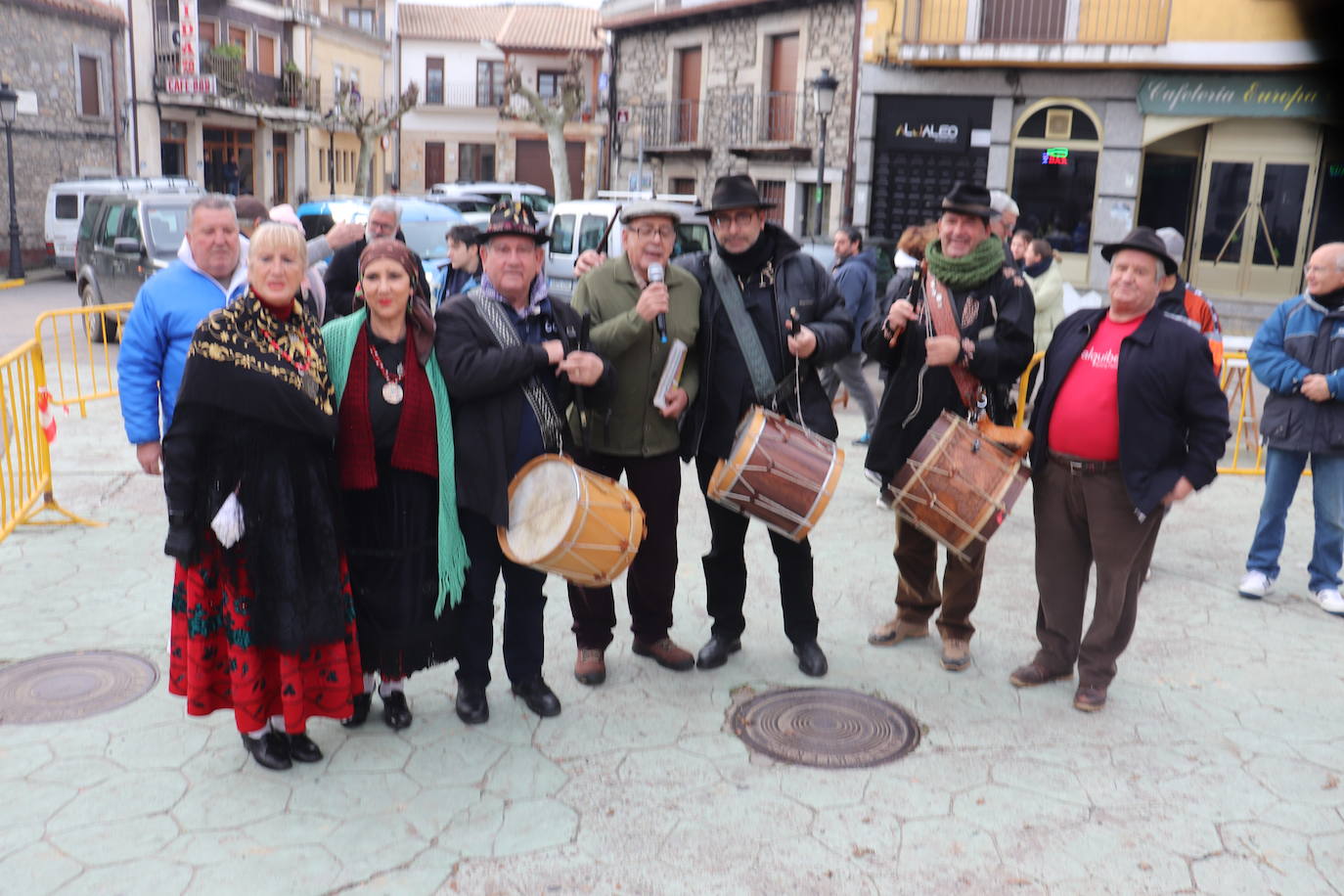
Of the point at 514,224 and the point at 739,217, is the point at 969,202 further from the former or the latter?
the point at 514,224

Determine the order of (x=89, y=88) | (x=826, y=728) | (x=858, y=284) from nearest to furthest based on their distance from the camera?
(x=826, y=728) → (x=858, y=284) → (x=89, y=88)

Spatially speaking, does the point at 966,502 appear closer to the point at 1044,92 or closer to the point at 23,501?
the point at 23,501

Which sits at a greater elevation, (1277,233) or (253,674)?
(1277,233)

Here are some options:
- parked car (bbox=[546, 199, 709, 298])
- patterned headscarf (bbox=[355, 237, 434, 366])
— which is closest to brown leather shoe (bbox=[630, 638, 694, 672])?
patterned headscarf (bbox=[355, 237, 434, 366])

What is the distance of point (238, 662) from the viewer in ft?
11.9

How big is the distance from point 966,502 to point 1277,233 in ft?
51.6

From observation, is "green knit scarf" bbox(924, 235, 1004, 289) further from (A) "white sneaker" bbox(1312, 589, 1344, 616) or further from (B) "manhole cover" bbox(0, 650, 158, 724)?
(B) "manhole cover" bbox(0, 650, 158, 724)

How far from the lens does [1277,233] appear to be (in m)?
17.3

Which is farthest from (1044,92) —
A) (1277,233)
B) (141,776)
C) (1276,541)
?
(141,776)

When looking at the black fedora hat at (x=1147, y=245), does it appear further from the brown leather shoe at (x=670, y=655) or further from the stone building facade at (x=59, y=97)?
the stone building facade at (x=59, y=97)

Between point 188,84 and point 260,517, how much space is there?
99.3 ft

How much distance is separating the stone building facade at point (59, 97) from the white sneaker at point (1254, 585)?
2464 centimetres

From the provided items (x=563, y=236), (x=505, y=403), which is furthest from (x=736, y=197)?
(x=563, y=236)

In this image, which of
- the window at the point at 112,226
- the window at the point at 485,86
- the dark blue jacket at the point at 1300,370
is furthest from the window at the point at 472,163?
the dark blue jacket at the point at 1300,370
